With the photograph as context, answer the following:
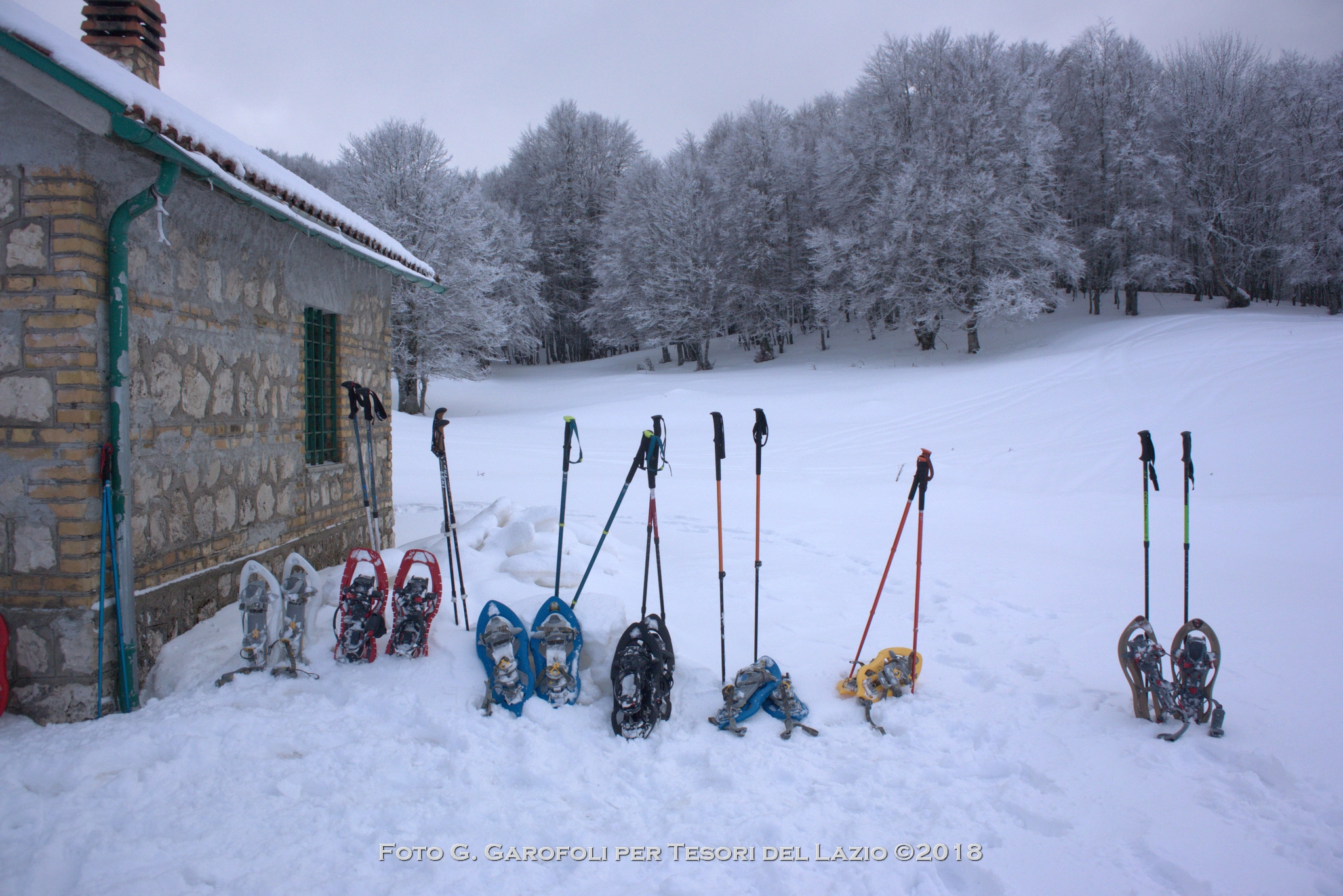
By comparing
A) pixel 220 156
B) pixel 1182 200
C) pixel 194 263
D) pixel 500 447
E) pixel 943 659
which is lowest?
pixel 943 659

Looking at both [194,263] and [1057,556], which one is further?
[1057,556]

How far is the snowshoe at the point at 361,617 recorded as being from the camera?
4246 mm

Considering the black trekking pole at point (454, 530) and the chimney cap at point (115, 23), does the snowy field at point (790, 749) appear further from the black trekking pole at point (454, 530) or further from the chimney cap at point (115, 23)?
the chimney cap at point (115, 23)

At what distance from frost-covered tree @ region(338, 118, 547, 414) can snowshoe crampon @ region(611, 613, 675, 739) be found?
1946 cm

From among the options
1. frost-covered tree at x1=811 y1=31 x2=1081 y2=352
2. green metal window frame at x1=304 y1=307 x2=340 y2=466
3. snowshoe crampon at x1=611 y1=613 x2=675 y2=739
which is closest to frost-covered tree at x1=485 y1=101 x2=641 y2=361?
frost-covered tree at x1=811 y1=31 x2=1081 y2=352

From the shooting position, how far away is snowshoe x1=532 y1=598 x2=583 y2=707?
13.3ft

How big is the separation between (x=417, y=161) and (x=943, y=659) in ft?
74.9

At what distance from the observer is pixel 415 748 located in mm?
3551

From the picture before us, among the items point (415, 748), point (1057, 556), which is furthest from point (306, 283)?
point (1057, 556)

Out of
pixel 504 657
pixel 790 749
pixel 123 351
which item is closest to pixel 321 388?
pixel 123 351

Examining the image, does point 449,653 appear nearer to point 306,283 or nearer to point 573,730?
point 573,730

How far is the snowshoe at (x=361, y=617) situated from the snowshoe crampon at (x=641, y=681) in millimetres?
1532

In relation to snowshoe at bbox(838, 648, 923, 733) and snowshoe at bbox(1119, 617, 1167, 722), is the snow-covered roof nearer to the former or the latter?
snowshoe at bbox(838, 648, 923, 733)

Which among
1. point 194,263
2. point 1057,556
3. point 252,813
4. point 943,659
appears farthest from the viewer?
point 1057,556
